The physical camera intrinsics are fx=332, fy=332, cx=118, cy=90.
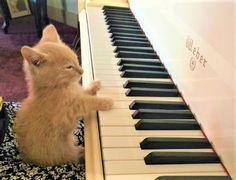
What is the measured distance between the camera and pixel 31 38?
3340mm

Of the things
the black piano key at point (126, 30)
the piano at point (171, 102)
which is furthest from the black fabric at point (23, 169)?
the black piano key at point (126, 30)

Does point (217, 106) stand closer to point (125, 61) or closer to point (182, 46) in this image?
point (182, 46)

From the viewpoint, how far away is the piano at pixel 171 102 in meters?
0.67

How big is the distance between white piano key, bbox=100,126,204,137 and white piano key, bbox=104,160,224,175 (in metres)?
0.10

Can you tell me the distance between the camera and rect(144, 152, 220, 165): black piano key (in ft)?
2.25

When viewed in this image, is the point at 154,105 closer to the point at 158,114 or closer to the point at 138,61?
the point at 158,114

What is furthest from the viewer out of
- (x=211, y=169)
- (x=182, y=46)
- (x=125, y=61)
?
(x=125, y=61)

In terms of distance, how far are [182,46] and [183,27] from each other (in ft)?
0.19

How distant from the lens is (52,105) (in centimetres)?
95

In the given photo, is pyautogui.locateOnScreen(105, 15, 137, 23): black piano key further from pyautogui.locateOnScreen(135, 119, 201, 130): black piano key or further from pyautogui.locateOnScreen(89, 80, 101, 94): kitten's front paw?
pyautogui.locateOnScreen(135, 119, 201, 130): black piano key

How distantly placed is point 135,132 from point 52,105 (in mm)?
284

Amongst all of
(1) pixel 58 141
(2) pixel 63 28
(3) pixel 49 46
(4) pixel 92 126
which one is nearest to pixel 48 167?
(1) pixel 58 141

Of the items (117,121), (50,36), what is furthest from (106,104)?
(50,36)

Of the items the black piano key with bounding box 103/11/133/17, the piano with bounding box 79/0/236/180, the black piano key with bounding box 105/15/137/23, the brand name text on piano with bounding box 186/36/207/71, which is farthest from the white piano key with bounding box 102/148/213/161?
the black piano key with bounding box 103/11/133/17
